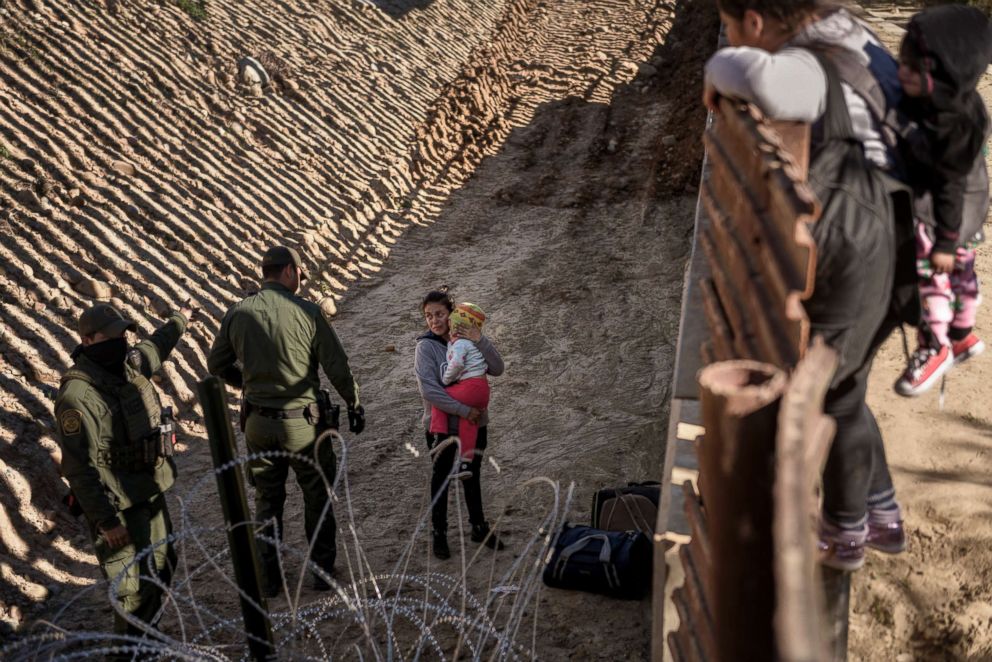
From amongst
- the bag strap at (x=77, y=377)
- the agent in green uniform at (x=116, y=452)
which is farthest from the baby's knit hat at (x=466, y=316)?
the bag strap at (x=77, y=377)

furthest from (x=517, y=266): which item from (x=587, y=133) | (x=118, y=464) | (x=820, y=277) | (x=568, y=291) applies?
(x=820, y=277)

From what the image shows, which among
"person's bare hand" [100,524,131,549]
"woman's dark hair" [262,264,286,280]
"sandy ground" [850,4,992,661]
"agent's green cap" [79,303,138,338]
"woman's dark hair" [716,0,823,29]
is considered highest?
"woman's dark hair" [716,0,823,29]

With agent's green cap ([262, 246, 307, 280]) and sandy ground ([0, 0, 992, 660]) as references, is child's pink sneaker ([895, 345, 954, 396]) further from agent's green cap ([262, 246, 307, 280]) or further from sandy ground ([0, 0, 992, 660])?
agent's green cap ([262, 246, 307, 280])

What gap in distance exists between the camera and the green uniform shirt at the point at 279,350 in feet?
15.9

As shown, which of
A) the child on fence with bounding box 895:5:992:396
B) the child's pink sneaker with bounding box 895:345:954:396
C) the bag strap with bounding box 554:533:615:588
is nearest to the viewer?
the child on fence with bounding box 895:5:992:396

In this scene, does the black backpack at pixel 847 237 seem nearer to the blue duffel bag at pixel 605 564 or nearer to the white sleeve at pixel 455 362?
the blue duffel bag at pixel 605 564

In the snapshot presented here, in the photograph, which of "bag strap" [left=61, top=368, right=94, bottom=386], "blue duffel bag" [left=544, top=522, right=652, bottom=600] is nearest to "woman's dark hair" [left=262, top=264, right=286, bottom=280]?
"bag strap" [left=61, top=368, right=94, bottom=386]

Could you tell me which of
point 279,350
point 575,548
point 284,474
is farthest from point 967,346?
point 284,474

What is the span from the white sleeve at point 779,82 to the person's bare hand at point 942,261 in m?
0.74

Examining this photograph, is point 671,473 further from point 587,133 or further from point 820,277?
point 587,133

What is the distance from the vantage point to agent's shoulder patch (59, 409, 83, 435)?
4164 millimetres

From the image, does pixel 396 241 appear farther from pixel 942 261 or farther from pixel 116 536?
pixel 942 261

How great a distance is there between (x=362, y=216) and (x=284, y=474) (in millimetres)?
5149

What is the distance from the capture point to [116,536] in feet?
13.9
